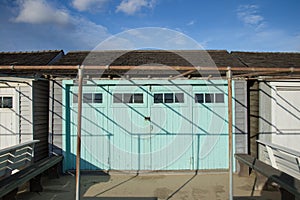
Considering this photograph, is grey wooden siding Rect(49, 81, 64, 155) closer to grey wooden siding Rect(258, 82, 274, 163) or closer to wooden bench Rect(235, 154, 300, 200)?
wooden bench Rect(235, 154, 300, 200)

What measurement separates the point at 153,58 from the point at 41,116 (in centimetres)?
339

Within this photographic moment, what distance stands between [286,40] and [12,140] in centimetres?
1013

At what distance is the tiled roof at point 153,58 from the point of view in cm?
582

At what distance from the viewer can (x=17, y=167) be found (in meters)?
4.19

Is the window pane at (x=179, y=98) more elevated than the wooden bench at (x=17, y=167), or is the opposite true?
the window pane at (x=179, y=98)

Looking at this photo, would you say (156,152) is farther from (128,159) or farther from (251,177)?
(251,177)

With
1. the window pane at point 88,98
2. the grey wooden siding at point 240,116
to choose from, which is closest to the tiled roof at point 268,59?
the grey wooden siding at point 240,116

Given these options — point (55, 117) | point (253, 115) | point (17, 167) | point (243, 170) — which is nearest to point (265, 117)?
point (253, 115)

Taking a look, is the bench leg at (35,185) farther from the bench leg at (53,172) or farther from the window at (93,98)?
the window at (93,98)

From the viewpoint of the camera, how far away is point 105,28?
7602 millimetres

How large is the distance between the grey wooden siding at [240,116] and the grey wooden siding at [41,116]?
4616mm

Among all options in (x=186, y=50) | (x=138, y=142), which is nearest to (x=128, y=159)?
(x=138, y=142)

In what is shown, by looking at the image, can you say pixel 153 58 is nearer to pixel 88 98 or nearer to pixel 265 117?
pixel 88 98

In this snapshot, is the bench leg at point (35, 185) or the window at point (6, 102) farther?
the window at point (6, 102)
